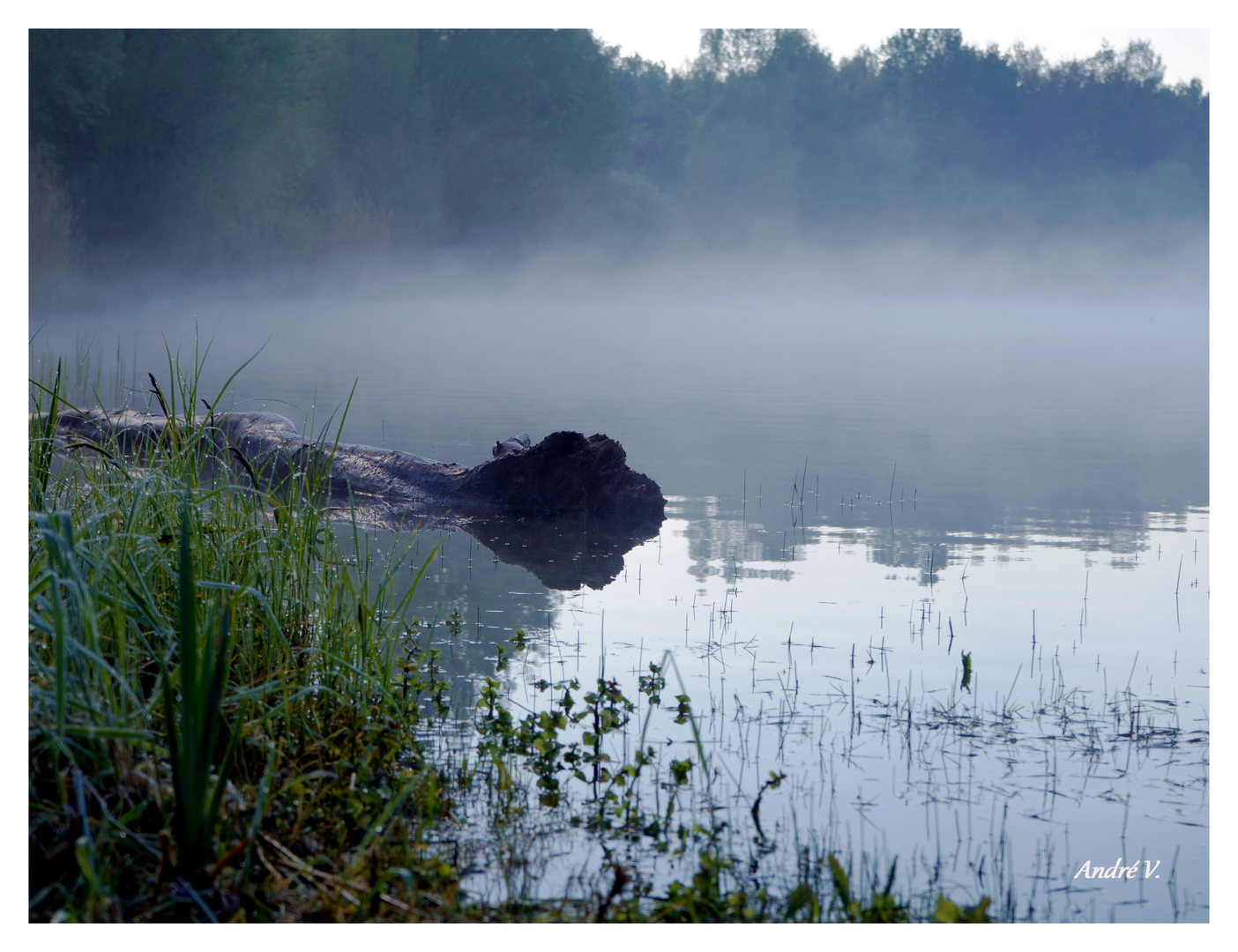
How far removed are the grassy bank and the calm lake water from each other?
19 centimetres

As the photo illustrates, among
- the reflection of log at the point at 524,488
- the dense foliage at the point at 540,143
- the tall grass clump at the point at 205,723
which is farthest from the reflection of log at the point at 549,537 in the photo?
the dense foliage at the point at 540,143

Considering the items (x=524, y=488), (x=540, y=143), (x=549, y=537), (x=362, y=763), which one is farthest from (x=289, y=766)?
(x=540, y=143)

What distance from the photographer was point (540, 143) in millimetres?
40375

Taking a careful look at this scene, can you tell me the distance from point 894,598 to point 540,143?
3641 centimetres

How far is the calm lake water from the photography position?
144 inches

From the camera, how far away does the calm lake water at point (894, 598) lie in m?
3.65

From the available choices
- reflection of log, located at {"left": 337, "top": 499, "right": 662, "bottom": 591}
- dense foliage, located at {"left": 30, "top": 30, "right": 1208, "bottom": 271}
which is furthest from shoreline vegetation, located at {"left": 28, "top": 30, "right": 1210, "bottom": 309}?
reflection of log, located at {"left": 337, "top": 499, "right": 662, "bottom": 591}

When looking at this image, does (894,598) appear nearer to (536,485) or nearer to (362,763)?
(536,485)

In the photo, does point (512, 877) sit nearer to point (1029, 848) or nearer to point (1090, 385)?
point (1029, 848)

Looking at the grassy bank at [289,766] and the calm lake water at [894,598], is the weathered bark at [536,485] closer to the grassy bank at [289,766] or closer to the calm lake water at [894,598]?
the calm lake water at [894,598]

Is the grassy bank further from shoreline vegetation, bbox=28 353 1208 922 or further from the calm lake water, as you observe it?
the calm lake water

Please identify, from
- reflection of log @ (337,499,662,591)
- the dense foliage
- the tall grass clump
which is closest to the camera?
the tall grass clump

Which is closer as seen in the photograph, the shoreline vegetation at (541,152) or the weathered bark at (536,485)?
the weathered bark at (536,485)

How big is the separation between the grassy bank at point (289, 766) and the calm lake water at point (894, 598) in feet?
0.61
